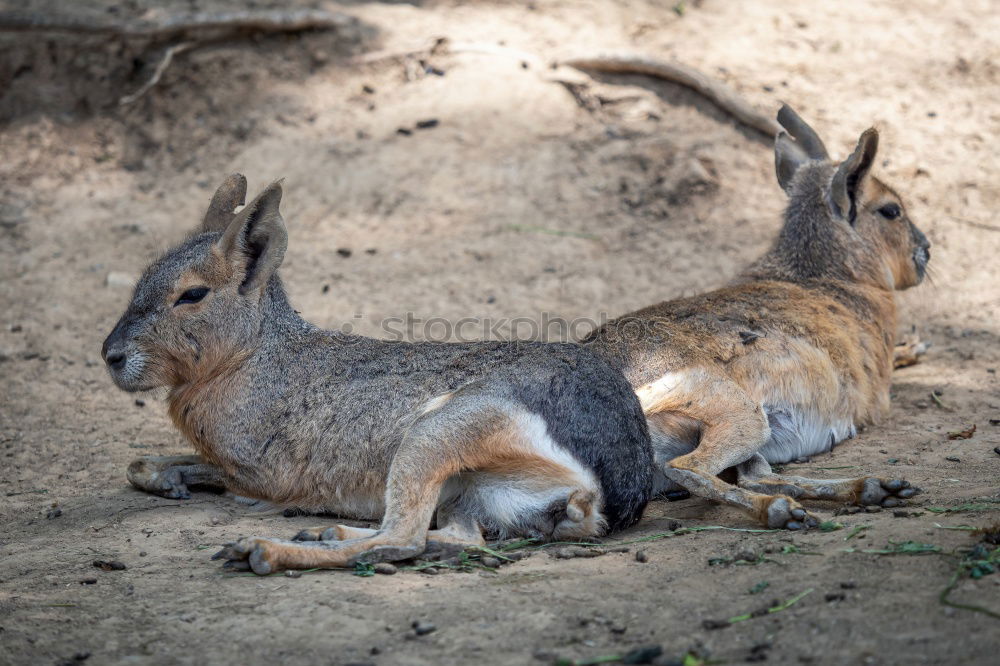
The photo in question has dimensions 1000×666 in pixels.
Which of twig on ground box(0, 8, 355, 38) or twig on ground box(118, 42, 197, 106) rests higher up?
twig on ground box(0, 8, 355, 38)

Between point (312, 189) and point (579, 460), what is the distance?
15.1 feet

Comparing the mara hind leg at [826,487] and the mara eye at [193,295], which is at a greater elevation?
the mara eye at [193,295]

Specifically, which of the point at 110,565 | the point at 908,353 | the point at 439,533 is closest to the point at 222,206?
the point at 110,565

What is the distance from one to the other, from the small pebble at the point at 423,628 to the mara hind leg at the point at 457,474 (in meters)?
0.63

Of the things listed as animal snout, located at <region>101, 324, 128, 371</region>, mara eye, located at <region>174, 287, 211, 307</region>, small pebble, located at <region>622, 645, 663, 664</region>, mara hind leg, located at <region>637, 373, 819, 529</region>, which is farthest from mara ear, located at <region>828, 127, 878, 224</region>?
animal snout, located at <region>101, 324, 128, 371</region>

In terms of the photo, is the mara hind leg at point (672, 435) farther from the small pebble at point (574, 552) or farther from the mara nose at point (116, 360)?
the mara nose at point (116, 360)

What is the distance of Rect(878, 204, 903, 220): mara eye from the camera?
6168mm

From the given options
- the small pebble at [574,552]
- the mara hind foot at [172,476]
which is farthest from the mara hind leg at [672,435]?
the mara hind foot at [172,476]

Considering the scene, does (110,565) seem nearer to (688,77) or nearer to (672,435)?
(672,435)

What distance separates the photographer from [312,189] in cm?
785

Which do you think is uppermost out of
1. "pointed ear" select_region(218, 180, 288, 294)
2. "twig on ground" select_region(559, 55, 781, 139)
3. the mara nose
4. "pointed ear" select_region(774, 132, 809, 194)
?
"twig on ground" select_region(559, 55, 781, 139)

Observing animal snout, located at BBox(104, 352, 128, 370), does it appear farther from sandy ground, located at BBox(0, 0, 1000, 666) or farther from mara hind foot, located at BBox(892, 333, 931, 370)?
mara hind foot, located at BBox(892, 333, 931, 370)

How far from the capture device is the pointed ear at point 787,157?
6.46 meters

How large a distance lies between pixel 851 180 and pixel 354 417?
3506 mm
